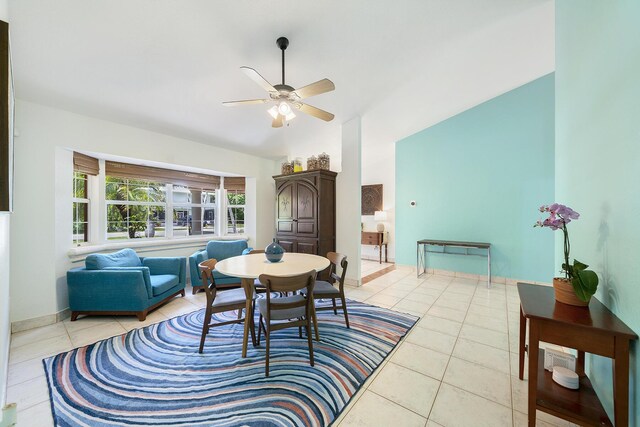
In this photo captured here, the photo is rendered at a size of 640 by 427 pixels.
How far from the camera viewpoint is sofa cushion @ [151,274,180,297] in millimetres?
Result: 2975

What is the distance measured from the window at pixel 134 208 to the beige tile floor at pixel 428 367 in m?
1.47

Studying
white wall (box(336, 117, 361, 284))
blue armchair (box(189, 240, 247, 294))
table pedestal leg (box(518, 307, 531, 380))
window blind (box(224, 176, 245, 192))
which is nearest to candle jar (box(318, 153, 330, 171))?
white wall (box(336, 117, 361, 284))

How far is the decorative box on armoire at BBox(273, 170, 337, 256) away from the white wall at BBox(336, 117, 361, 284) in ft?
0.66

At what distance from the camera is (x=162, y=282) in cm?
309

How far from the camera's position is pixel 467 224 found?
461 cm

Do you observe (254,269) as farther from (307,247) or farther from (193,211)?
(193,211)

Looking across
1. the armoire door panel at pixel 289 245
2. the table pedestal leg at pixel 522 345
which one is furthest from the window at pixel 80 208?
the table pedestal leg at pixel 522 345

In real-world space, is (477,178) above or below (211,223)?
above

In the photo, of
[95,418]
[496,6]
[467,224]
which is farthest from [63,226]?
[467,224]

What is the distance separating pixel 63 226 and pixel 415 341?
14.1 ft

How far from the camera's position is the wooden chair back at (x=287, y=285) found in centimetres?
182

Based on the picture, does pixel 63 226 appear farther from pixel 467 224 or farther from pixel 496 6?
pixel 467 224

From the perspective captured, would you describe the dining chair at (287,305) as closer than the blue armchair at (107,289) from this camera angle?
Yes

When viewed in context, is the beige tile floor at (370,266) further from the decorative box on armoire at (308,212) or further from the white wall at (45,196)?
the white wall at (45,196)
